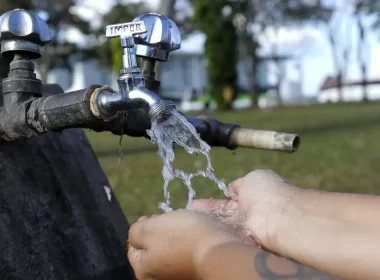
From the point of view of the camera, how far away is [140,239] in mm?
847

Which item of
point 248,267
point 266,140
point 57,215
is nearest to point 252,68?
point 266,140

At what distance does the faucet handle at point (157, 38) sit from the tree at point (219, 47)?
20.3 m

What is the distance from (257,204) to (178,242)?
0.21 m

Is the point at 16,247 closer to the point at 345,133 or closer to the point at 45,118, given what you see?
the point at 45,118

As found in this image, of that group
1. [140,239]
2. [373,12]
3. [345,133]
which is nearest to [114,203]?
[140,239]

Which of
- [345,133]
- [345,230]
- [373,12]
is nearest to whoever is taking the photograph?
[345,230]

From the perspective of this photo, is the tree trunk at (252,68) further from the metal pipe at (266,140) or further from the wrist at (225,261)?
the wrist at (225,261)

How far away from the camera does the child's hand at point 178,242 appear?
30.8 inches

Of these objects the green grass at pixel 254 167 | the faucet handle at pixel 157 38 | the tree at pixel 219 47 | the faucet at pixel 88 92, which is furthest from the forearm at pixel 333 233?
the tree at pixel 219 47

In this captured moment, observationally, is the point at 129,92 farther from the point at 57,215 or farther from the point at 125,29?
the point at 57,215

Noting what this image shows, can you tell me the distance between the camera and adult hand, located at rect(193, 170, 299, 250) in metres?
0.92

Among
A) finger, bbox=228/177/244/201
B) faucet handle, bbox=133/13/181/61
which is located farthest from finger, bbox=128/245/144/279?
faucet handle, bbox=133/13/181/61

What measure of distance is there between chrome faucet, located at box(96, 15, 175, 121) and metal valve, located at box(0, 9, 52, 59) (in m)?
0.18

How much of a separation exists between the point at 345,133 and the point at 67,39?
19.0 meters
